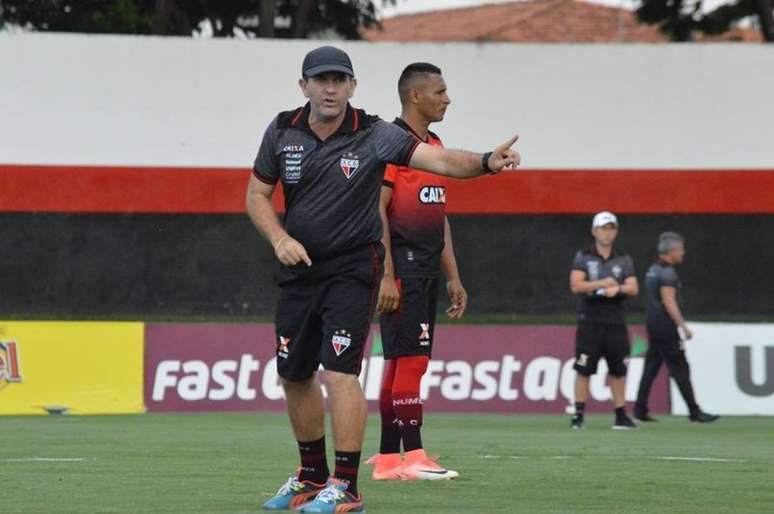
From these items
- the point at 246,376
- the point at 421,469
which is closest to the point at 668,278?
the point at 246,376

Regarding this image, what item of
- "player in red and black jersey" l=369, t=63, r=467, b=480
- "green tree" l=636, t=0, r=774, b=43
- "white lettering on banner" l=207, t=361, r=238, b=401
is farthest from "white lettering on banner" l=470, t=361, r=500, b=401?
"green tree" l=636, t=0, r=774, b=43

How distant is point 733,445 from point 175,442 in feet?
13.1

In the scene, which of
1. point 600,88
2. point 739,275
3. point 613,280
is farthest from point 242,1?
point 613,280

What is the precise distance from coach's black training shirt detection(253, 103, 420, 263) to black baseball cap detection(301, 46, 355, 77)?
0.23 metres

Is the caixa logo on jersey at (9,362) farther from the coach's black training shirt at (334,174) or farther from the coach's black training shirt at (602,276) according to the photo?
the coach's black training shirt at (334,174)

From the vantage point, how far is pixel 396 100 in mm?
21406

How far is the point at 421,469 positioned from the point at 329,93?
105 inches

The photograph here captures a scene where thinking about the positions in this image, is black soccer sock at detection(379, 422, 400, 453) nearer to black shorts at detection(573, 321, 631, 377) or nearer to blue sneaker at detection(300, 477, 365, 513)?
blue sneaker at detection(300, 477, 365, 513)

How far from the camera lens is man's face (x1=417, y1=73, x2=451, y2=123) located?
996cm

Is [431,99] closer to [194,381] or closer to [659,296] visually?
[659,296]

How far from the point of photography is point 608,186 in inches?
861

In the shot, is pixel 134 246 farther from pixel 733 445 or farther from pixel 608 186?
pixel 733 445

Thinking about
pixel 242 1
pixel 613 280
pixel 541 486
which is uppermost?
pixel 242 1

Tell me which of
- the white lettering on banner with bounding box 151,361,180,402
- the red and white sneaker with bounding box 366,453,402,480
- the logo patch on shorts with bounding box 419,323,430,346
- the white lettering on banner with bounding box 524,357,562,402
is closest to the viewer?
the red and white sneaker with bounding box 366,453,402,480
